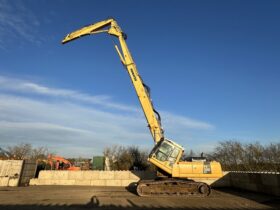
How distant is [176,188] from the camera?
50.9 ft

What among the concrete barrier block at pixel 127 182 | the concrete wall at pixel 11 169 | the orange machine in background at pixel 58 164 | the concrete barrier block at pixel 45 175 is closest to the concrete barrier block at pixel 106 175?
the concrete barrier block at pixel 127 182

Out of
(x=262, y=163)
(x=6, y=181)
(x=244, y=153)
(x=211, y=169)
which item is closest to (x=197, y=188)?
(x=211, y=169)

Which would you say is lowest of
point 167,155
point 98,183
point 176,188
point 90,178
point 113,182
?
point 176,188

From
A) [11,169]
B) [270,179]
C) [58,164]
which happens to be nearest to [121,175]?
[11,169]

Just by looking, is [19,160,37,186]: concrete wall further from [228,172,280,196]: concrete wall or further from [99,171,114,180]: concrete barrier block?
[228,172,280,196]: concrete wall

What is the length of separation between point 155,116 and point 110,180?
6985mm

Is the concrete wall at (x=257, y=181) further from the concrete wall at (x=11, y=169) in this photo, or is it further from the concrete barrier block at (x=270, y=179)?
the concrete wall at (x=11, y=169)

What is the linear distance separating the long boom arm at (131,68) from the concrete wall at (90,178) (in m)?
5.72

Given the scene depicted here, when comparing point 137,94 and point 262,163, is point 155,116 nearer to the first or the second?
point 137,94

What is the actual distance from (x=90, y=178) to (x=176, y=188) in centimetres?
813

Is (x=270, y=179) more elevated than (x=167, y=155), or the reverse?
(x=167, y=155)

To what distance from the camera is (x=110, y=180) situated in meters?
21.1

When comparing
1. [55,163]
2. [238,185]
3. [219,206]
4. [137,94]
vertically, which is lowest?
[219,206]

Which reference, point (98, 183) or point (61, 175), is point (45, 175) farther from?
point (98, 183)
